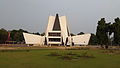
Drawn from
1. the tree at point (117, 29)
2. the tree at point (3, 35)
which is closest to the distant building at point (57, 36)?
the tree at point (3, 35)

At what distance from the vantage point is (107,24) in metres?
40.3

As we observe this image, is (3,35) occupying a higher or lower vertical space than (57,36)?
higher

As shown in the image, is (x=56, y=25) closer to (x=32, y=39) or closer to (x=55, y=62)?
(x=32, y=39)

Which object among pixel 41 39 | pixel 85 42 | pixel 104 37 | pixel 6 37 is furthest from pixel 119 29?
pixel 6 37

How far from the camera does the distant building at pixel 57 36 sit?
70.2 m

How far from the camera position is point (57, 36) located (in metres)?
73.1

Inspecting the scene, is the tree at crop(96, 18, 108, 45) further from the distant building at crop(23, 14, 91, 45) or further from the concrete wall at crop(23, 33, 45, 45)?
the concrete wall at crop(23, 33, 45, 45)

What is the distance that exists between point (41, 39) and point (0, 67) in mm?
61125

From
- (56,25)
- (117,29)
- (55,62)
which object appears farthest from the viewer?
(56,25)

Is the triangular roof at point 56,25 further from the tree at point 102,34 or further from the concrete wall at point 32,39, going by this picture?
Result: the tree at point 102,34

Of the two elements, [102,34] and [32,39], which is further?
[32,39]

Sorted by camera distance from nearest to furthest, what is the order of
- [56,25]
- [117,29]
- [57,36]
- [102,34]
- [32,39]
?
[117,29]
[102,34]
[32,39]
[57,36]
[56,25]

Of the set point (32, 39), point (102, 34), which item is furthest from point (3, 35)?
point (102, 34)

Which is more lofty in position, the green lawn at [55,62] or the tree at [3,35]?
the tree at [3,35]
